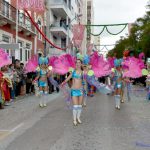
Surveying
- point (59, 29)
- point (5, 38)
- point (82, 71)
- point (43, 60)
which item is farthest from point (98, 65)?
point (59, 29)

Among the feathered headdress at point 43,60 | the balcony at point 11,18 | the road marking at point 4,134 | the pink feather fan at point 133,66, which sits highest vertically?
the balcony at point 11,18

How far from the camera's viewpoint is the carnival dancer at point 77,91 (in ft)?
37.5

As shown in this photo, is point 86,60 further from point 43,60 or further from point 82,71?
point 43,60

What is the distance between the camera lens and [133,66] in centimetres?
1466

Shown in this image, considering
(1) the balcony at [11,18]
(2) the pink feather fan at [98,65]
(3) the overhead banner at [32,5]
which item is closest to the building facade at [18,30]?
(1) the balcony at [11,18]

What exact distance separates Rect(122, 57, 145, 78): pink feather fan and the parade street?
1244mm

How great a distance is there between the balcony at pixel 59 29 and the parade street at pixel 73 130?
123 ft

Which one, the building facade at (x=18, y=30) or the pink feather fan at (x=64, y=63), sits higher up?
the building facade at (x=18, y=30)

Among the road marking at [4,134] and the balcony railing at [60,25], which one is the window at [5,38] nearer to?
the road marking at [4,134]

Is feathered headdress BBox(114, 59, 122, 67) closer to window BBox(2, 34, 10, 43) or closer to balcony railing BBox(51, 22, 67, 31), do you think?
window BBox(2, 34, 10, 43)

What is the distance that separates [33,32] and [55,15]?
1955cm

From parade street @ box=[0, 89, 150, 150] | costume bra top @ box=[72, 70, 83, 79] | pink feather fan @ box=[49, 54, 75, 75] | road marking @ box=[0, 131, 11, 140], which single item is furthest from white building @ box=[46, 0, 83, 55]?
road marking @ box=[0, 131, 11, 140]

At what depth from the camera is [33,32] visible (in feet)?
121

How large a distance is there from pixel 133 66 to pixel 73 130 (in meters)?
5.11
